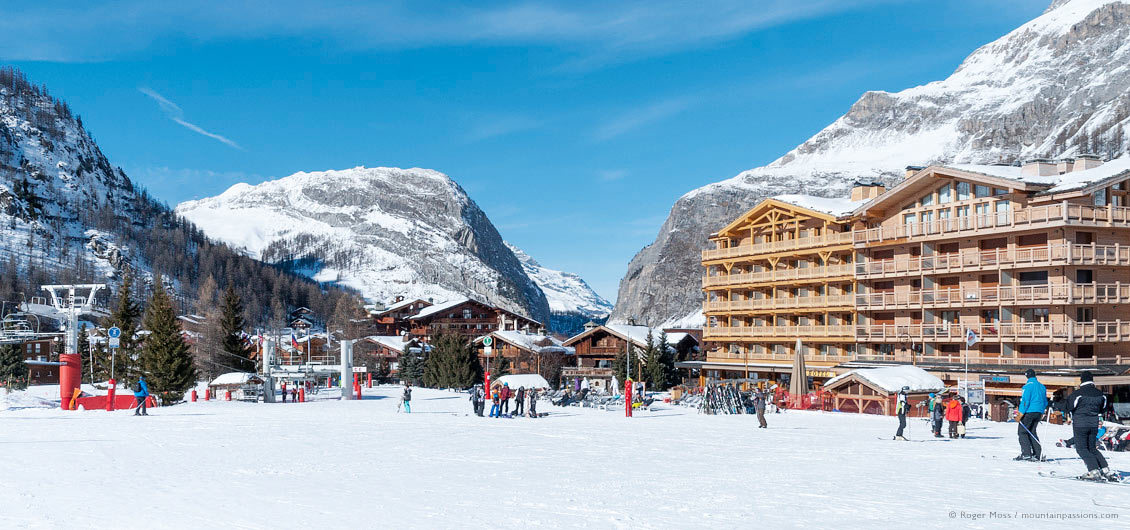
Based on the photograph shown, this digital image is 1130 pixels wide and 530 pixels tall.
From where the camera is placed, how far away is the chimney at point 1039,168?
5100cm

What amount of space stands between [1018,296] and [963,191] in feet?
23.7

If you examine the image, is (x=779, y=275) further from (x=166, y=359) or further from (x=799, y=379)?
(x=166, y=359)

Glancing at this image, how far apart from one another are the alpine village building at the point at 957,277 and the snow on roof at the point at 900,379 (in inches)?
339

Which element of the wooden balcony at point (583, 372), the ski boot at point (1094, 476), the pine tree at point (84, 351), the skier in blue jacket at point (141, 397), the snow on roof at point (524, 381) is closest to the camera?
the ski boot at point (1094, 476)

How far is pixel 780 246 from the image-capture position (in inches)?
2509

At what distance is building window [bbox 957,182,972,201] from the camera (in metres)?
50.8

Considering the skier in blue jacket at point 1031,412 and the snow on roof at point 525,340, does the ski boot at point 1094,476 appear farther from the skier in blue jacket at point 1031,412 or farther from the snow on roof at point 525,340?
the snow on roof at point 525,340

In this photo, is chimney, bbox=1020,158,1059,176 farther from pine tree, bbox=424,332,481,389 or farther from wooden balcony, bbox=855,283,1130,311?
pine tree, bbox=424,332,481,389

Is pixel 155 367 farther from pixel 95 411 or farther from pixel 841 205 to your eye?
pixel 841 205

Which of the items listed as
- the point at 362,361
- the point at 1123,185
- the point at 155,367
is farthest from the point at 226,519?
the point at 362,361

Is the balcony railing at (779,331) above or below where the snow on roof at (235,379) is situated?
above

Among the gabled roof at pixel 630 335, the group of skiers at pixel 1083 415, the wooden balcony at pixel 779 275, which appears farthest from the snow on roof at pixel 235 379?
the group of skiers at pixel 1083 415

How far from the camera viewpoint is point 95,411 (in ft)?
111

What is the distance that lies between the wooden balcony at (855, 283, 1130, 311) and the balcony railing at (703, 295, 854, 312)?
17.9 ft
